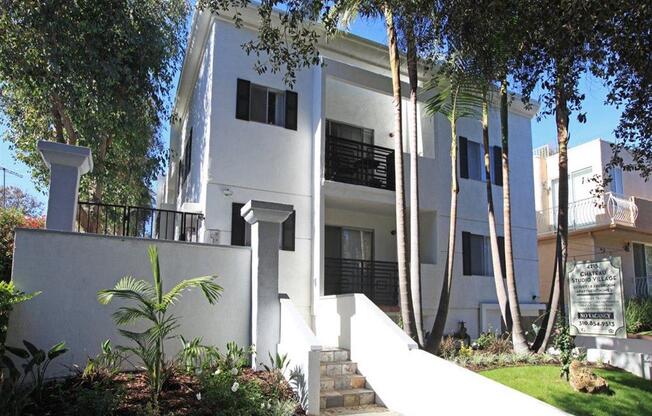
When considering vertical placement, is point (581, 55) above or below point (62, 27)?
below

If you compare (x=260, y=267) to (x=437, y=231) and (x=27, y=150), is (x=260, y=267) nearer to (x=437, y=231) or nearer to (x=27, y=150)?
(x=437, y=231)

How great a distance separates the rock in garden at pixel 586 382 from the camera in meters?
8.60

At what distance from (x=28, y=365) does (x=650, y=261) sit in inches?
957

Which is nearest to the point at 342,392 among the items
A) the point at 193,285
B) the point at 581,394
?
the point at 193,285

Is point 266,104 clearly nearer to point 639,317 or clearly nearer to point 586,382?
point 586,382

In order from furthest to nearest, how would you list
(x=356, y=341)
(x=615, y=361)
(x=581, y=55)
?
1. (x=615, y=361)
2. (x=356, y=341)
3. (x=581, y=55)

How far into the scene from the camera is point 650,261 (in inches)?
891

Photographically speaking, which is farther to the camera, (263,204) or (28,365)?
(263,204)

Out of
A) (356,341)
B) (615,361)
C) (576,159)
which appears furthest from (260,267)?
(576,159)

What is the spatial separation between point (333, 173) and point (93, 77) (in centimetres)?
690

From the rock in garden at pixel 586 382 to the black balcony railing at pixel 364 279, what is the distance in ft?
18.6

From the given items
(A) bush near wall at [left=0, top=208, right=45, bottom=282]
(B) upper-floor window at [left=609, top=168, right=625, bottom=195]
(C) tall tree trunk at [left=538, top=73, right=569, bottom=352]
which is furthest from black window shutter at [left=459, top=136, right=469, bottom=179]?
(A) bush near wall at [left=0, top=208, right=45, bottom=282]

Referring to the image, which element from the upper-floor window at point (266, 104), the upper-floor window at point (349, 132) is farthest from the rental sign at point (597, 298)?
the upper-floor window at point (266, 104)

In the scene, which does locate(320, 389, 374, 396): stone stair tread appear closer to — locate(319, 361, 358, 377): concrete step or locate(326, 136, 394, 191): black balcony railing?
locate(319, 361, 358, 377): concrete step
